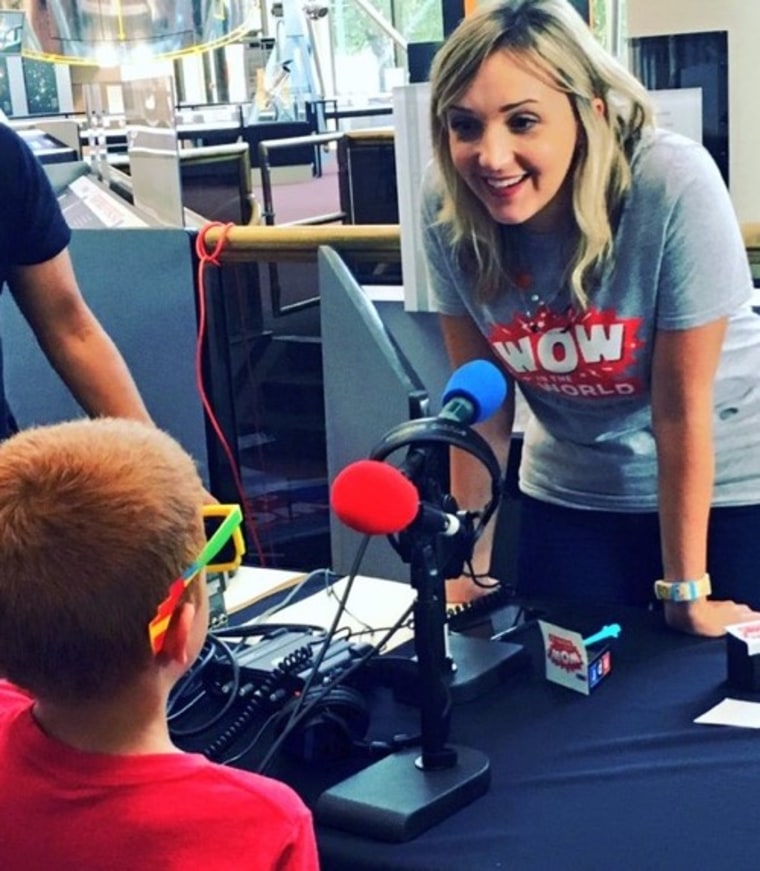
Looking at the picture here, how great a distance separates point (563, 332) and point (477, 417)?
35 cm

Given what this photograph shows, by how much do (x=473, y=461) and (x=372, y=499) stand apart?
24.3 inches

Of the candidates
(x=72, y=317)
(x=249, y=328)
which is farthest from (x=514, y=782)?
(x=249, y=328)

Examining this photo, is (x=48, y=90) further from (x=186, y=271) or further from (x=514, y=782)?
(x=514, y=782)

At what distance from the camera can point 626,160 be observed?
151 cm

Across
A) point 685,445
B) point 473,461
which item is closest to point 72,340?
point 473,461

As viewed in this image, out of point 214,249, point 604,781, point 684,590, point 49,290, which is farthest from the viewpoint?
point 214,249

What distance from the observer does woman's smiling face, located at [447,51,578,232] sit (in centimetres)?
146

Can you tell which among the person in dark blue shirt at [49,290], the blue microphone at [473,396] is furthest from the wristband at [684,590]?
the person in dark blue shirt at [49,290]

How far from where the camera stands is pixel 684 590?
145cm

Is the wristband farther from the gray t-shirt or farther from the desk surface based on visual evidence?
the gray t-shirt

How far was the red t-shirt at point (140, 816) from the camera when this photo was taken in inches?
36.0

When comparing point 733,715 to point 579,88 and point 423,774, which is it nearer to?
point 423,774

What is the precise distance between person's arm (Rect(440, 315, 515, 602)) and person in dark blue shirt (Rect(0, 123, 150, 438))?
454 millimetres

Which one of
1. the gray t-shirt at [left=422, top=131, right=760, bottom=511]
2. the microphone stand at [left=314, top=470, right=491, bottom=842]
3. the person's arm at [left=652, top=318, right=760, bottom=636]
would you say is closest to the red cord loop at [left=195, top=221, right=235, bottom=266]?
the gray t-shirt at [left=422, top=131, right=760, bottom=511]
